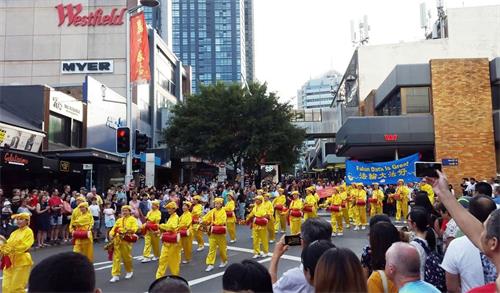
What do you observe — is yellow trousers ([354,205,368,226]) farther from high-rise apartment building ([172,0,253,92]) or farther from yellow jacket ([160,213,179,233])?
high-rise apartment building ([172,0,253,92])

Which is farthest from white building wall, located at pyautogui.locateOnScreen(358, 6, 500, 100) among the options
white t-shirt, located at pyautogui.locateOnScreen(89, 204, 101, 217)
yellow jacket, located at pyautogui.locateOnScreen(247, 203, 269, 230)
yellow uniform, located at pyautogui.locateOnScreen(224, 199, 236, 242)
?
white t-shirt, located at pyautogui.locateOnScreen(89, 204, 101, 217)

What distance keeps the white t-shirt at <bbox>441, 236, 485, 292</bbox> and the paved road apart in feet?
19.1

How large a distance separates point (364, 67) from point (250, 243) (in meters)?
31.9

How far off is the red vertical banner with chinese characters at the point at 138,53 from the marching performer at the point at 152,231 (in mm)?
11201

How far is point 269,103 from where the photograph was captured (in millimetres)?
36875

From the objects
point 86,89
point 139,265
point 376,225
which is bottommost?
point 139,265

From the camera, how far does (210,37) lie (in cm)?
16412

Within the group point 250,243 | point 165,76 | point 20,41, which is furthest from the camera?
point 165,76

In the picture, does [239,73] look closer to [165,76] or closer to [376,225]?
[165,76]

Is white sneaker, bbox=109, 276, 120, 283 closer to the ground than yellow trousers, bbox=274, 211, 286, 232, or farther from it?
closer to the ground

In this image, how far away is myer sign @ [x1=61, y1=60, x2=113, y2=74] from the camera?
125 feet

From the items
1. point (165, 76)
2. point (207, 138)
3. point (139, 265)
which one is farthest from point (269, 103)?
point (139, 265)

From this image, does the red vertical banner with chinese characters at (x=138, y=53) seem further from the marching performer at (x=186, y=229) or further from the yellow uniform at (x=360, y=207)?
the marching performer at (x=186, y=229)

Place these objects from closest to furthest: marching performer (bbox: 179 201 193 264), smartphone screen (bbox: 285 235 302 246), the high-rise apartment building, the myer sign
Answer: smartphone screen (bbox: 285 235 302 246) < marching performer (bbox: 179 201 193 264) < the myer sign < the high-rise apartment building
